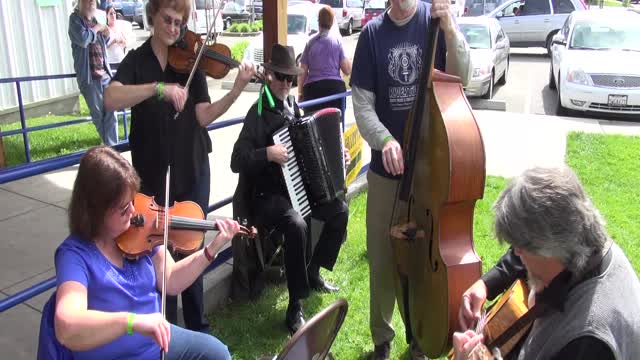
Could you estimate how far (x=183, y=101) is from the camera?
2.55 meters

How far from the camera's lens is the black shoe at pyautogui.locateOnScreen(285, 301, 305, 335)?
3.25m

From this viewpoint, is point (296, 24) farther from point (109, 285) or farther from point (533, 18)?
point (109, 285)

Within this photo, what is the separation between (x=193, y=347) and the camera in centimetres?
205

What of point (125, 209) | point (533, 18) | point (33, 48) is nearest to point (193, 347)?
point (125, 209)

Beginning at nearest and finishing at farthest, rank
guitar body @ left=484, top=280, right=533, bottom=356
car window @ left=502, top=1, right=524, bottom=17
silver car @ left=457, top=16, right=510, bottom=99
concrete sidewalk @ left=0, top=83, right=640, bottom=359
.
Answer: guitar body @ left=484, top=280, right=533, bottom=356 < concrete sidewalk @ left=0, top=83, right=640, bottom=359 < silver car @ left=457, top=16, right=510, bottom=99 < car window @ left=502, top=1, right=524, bottom=17

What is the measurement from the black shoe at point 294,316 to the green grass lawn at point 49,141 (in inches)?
170

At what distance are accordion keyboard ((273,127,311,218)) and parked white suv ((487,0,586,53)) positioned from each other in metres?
14.7

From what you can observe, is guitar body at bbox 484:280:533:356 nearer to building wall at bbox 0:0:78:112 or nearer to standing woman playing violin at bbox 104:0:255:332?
standing woman playing violin at bbox 104:0:255:332

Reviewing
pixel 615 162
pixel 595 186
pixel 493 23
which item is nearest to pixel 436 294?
pixel 595 186

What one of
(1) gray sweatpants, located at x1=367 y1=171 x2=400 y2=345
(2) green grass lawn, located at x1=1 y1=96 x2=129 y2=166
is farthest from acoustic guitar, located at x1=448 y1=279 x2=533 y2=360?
(2) green grass lawn, located at x1=1 y1=96 x2=129 y2=166

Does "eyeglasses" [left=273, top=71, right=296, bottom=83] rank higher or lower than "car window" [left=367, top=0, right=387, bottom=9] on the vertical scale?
lower

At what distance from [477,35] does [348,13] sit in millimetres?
11922

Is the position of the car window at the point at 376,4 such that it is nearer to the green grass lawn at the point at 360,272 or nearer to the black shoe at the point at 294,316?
the green grass lawn at the point at 360,272

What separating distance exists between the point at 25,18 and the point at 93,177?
7.31m
